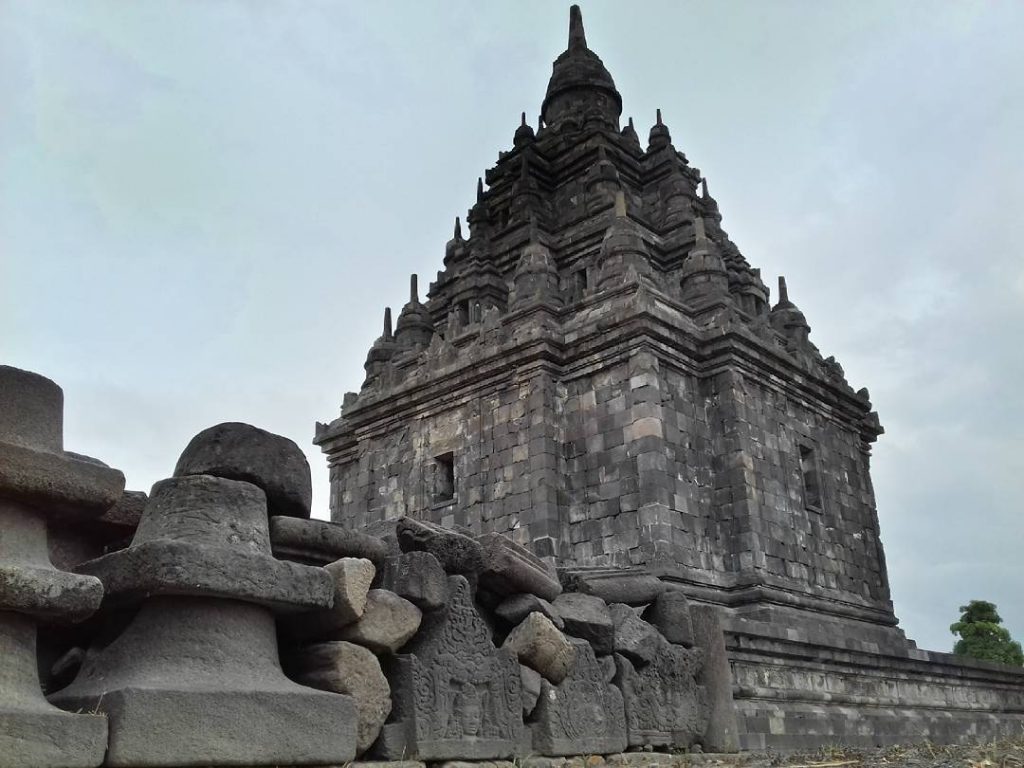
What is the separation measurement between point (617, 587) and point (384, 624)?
366 centimetres

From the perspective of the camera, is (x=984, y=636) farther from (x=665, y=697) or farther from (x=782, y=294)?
(x=665, y=697)

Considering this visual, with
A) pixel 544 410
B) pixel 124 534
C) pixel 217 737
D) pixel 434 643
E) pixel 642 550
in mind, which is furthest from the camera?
pixel 544 410

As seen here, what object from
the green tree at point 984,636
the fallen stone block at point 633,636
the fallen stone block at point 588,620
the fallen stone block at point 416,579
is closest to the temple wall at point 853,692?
the fallen stone block at point 633,636

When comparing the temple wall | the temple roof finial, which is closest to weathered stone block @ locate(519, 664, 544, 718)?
the temple wall

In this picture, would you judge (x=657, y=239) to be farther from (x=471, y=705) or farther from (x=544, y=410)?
(x=471, y=705)

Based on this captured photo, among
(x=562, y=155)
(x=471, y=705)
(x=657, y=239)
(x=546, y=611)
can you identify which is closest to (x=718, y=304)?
(x=657, y=239)

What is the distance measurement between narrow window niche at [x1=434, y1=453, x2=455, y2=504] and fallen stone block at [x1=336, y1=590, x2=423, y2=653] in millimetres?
11138

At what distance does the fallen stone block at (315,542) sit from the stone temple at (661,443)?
6.68 metres

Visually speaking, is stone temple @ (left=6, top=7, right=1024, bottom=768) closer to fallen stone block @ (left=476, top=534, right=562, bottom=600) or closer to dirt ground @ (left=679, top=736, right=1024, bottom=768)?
fallen stone block @ (left=476, top=534, right=562, bottom=600)

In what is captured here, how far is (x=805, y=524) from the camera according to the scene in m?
15.9

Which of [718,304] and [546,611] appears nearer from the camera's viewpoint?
[546,611]

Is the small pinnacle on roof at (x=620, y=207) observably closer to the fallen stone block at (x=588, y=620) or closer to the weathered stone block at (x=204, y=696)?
the fallen stone block at (x=588, y=620)

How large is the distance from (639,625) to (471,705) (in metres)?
2.65

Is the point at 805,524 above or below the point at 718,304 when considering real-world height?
below
